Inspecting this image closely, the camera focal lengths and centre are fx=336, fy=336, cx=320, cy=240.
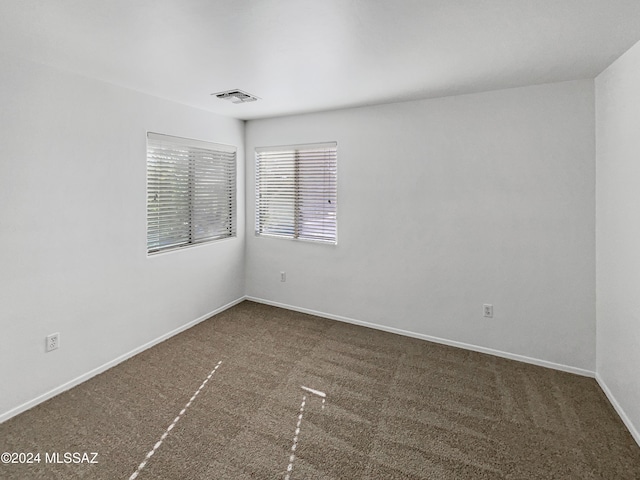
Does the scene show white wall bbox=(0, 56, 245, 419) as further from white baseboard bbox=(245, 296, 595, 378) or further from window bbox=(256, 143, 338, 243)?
white baseboard bbox=(245, 296, 595, 378)

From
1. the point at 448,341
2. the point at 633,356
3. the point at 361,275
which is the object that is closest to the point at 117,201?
the point at 361,275

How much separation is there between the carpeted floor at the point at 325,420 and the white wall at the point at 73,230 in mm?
301

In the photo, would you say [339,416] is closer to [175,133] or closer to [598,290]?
[598,290]

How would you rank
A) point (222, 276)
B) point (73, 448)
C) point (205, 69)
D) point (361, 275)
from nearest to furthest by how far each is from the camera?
point (73, 448)
point (205, 69)
point (361, 275)
point (222, 276)

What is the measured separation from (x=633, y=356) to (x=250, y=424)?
2497mm

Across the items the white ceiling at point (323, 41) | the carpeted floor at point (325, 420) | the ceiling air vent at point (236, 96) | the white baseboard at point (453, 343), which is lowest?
the carpeted floor at point (325, 420)

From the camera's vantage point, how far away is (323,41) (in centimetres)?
200

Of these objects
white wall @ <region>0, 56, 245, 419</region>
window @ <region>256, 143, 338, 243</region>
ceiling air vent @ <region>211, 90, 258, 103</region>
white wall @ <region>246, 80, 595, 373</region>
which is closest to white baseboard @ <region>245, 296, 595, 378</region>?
white wall @ <region>246, 80, 595, 373</region>

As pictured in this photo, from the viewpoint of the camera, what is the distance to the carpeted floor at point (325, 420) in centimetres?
186

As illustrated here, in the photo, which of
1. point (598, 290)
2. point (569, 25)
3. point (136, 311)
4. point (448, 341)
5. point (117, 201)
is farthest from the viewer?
point (448, 341)

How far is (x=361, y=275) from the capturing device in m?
3.81

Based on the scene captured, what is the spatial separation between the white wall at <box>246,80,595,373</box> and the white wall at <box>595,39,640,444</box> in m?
0.14

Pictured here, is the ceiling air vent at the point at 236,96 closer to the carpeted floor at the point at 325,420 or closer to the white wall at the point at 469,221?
the white wall at the point at 469,221

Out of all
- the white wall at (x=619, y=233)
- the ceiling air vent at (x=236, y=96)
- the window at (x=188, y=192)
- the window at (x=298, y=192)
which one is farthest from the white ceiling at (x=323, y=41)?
the window at (x=298, y=192)
